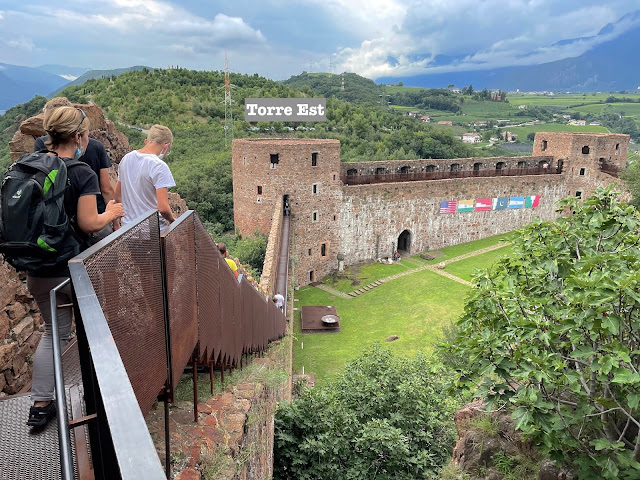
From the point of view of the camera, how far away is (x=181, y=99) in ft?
179

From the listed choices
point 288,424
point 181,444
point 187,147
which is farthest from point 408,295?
point 187,147

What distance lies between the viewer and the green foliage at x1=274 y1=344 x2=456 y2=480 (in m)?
6.61

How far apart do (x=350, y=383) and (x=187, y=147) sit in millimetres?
40188

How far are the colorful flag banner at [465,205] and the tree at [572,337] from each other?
22.9 metres

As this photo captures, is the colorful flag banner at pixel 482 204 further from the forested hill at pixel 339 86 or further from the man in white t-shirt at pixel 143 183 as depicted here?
the forested hill at pixel 339 86

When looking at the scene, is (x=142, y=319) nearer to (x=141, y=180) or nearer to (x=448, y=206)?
(x=141, y=180)

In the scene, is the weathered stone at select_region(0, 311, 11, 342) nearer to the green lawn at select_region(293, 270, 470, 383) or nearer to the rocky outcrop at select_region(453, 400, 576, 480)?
the rocky outcrop at select_region(453, 400, 576, 480)

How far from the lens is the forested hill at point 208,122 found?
141 ft

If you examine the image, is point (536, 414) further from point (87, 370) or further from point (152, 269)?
point (87, 370)

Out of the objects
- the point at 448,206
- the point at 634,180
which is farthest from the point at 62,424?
the point at 634,180

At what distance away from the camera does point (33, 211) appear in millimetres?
2566

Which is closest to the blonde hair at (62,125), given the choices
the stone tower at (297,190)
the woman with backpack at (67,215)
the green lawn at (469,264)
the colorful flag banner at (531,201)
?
the woman with backpack at (67,215)

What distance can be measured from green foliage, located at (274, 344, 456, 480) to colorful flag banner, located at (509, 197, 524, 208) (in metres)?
24.1

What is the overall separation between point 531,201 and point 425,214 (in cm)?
860
